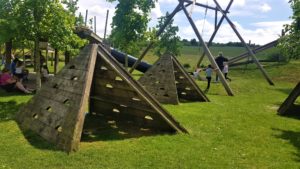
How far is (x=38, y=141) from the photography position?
8930mm

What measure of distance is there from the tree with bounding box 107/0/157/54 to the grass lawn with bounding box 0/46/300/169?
38.3 feet

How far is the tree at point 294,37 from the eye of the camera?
12.7 metres

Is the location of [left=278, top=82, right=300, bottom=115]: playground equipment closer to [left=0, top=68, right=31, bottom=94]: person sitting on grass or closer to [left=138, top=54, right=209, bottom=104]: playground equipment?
[left=138, top=54, right=209, bottom=104]: playground equipment

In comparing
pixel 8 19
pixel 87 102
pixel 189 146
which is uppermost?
pixel 8 19

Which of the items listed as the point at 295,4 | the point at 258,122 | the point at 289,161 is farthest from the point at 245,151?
the point at 295,4

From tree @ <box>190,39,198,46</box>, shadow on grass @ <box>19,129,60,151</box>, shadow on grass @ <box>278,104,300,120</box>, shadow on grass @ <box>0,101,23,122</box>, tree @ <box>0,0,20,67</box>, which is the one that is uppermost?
tree @ <box>190,39,198,46</box>

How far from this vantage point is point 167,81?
1672 centimetres

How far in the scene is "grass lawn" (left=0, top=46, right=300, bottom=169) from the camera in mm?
7762

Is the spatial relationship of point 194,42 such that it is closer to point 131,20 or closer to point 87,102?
point 131,20

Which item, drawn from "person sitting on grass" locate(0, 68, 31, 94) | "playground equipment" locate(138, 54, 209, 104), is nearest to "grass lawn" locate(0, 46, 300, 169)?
"playground equipment" locate(138, 54, 209, 104)

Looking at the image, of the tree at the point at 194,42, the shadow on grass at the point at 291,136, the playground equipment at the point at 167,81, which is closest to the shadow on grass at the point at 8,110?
the playground equipment at the point at 167,81

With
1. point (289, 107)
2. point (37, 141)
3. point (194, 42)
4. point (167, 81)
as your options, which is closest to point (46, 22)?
point (167, 81)

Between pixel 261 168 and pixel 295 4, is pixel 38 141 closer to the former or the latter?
pixel 261 168

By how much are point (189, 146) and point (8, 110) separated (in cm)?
677
